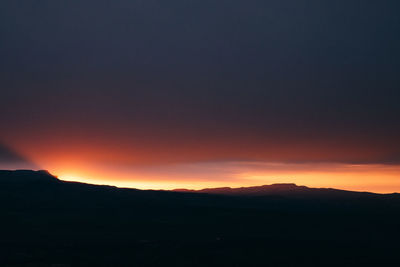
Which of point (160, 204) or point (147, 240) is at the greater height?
point (160, 204)

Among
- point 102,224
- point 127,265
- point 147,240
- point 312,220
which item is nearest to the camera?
point 127,265

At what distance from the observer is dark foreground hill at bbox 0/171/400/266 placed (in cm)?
6125

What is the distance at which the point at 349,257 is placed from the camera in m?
66.0

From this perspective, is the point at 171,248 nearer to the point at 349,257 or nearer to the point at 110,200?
the point at 349,257

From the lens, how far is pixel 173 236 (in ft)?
269

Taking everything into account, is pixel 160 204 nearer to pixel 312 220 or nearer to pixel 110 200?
pixel 110 200

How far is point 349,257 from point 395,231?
156 feet

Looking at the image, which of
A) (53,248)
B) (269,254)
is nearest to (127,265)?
(53,248)

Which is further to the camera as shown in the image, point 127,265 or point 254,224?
point 254,224

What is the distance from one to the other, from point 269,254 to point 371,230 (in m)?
50.3

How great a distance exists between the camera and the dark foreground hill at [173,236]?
6125 centimetres

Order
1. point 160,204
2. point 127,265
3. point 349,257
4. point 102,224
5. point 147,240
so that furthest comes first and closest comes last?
point 160,204
point 102,224
point 147,240
point 349,257
point 127,265

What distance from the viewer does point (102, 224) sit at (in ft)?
335

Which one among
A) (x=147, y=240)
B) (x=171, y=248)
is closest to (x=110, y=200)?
(x=147, y=240)
